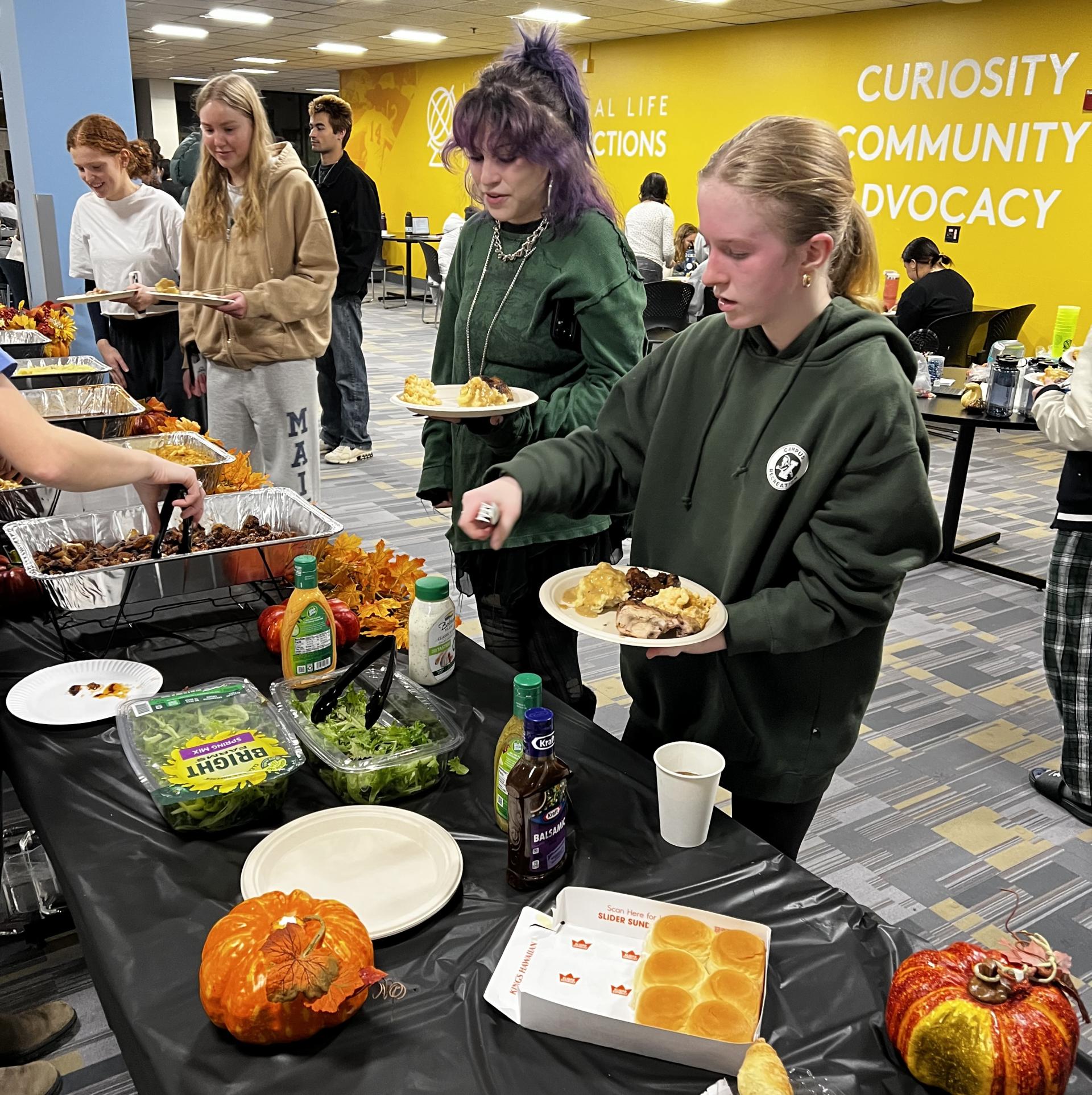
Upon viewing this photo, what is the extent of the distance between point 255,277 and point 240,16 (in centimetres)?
Answer: 916

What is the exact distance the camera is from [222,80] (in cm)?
286

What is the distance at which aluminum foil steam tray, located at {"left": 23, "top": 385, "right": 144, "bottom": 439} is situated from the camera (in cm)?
274

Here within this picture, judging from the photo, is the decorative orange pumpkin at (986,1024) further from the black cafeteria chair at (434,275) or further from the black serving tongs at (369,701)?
the black cafeteria chair at (434,275)

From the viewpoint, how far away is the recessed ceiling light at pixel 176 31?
11.4 meters

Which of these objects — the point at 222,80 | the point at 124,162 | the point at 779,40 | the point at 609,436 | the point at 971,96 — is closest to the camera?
the point at 609,436

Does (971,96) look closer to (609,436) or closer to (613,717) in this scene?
(613,717)

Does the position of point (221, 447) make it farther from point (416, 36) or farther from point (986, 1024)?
point (416, 36)

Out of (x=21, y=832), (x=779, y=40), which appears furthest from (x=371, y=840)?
(x=779, y=40)

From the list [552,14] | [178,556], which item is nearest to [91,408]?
[178,556]

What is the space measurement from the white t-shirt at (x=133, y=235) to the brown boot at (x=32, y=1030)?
272cm

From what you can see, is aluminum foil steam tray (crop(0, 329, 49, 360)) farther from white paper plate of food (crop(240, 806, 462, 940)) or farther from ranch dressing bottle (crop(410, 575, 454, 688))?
white paper plate of food (crop(240, 806, 462, 940))

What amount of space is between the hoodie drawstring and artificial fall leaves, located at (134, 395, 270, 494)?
1040 millimetres

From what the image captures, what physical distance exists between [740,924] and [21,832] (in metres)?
1.73

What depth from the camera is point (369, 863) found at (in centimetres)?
115
